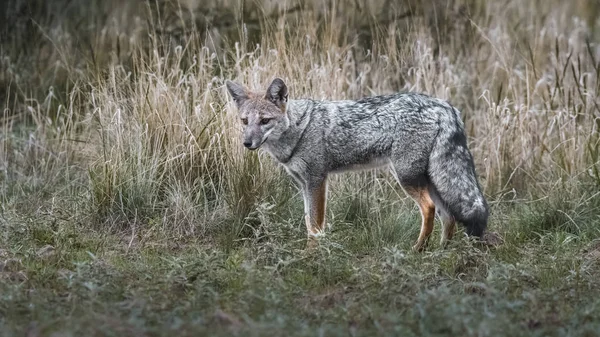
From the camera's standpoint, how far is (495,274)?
17.5ft

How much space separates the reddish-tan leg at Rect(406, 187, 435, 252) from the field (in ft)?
0.37

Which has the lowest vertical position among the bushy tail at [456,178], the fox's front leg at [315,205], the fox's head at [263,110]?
the fox's front leg at [315,205]

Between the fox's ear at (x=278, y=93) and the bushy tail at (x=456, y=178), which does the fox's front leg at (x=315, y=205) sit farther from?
the bushy tail at (x=456, y=178)

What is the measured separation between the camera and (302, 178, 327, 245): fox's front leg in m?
6.71

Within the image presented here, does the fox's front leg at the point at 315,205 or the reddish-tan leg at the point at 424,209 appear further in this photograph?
the fox's front leg at the point at 315,205

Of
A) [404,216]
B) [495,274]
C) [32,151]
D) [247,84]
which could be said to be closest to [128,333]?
[495,274]

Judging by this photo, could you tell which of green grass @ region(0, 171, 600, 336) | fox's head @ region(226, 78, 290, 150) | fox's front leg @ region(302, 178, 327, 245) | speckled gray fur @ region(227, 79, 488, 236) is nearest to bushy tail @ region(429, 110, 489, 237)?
speckled gray fur @ region(227, 79, 488, 236)

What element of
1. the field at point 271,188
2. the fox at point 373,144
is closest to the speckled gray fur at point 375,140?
the fox at point 373,144

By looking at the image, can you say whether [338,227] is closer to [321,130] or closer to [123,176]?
[321,130]

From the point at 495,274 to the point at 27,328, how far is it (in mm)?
2509

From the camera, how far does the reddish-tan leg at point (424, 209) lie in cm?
Result: 657

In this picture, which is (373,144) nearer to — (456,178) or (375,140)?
(375,140)

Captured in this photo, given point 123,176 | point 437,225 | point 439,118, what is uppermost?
point 439,118

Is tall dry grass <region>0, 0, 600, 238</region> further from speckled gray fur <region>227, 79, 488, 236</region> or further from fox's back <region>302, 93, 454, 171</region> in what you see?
fox's back <region>302, 93, 454, 171</region>
